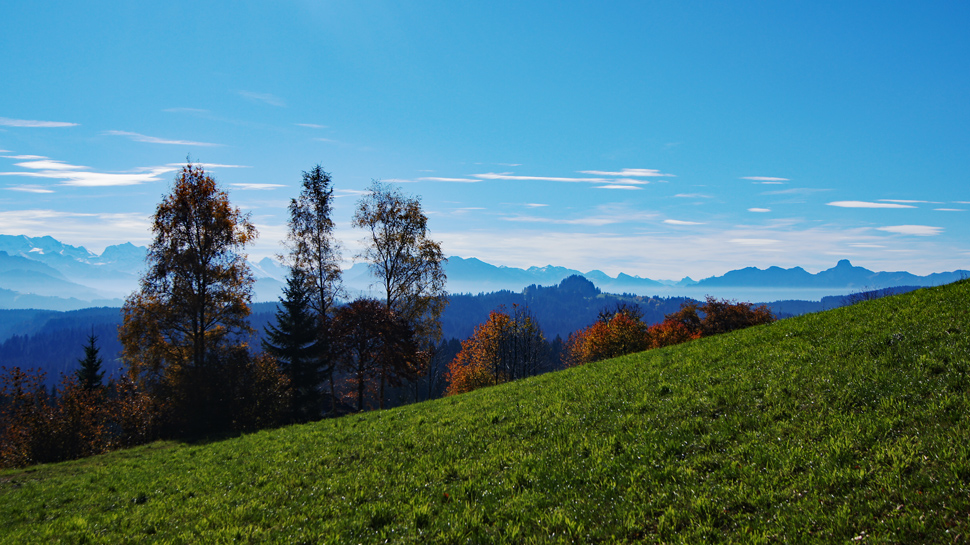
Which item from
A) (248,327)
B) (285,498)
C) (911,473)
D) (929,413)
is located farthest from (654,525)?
(248,327)

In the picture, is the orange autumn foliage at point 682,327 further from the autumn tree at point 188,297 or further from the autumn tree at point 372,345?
the autumn tree at point 188,297

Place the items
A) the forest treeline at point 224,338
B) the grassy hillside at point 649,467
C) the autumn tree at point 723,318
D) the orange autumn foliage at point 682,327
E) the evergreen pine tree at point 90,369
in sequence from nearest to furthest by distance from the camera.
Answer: the grassy hillside at point 649,467, the forest treeline at point 224,338, the evergreen pine tree at point 90,369, the autumn tree at point 723,318, the orange autumn foliage at point 682,327

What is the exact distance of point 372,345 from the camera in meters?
37.7

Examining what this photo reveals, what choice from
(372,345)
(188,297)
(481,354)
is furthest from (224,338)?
(481,354)

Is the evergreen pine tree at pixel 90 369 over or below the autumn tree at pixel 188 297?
below

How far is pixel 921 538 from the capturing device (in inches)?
230

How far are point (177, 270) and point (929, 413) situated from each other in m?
39.7

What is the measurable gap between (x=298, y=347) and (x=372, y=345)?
9166 millimetres

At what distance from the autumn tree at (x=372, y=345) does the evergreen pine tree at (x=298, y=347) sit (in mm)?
5107

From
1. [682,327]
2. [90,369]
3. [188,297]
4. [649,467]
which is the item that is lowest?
[90,369]

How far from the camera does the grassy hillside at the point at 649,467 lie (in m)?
7.20

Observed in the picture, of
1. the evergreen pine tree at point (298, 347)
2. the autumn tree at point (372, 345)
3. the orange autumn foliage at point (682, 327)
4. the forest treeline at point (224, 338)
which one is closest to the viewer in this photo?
the forest treeline at point (224, 338)

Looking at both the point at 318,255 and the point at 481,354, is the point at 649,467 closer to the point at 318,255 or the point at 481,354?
the point at 318,255

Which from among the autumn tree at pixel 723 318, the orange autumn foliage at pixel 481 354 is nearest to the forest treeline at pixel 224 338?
the orange autumn foliage at pixel 481 354
